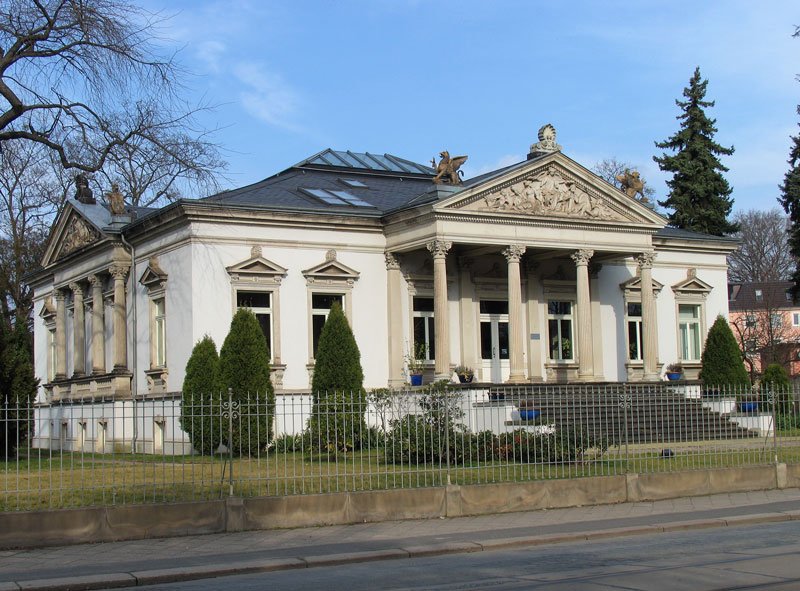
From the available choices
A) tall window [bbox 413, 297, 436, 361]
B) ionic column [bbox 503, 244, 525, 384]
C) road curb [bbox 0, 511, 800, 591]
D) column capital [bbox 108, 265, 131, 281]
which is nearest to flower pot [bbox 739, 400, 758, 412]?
road curb [bbox 0, 511, 800, 591]

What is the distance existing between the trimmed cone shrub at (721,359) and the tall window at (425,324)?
30.7ft

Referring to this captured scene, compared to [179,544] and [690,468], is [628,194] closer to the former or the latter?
[690,468]

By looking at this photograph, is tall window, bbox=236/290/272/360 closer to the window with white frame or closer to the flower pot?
the window with white frame

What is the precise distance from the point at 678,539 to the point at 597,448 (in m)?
5.70

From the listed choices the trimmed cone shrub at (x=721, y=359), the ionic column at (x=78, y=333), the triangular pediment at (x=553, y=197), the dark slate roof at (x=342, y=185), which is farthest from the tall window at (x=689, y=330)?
the ionic column at (x=78, y=333)

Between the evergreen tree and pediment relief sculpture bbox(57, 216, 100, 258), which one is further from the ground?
pediment relief sculpture bbox(57, 216, 100, 258)

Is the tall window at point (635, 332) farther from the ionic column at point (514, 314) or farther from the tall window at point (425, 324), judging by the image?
the tall window at point (425, 324)

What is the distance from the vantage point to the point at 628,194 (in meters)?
35.8

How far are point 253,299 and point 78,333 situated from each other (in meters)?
10.2

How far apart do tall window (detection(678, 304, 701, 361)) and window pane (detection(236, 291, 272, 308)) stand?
16340 millimetres

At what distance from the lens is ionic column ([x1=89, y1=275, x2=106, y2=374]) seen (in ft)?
119

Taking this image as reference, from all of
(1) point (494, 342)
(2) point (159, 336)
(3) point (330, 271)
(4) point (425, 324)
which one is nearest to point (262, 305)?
(3) point (330, 271)

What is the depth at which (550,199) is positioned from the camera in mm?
33312

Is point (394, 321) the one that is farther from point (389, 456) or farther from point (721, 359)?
point (389, 456)
